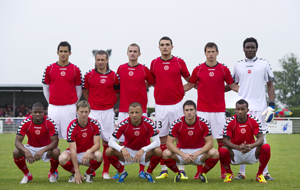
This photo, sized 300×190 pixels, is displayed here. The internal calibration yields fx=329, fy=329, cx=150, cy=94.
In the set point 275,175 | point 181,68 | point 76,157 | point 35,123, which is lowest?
point 275,175

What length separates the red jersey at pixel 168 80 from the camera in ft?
21.3

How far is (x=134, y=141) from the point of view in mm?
5816

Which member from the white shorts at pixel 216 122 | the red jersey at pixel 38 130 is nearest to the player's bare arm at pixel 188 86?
the white shorts at pixel 216 122

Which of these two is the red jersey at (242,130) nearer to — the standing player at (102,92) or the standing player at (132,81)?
the standing player at (132,81)

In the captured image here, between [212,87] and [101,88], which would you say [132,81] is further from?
[212,87]

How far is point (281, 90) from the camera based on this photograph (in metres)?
57.6

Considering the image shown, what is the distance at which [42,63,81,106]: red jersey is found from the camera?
637cm

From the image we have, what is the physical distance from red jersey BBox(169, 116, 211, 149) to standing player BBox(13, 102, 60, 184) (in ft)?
6.81

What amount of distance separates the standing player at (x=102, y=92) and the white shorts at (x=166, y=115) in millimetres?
953

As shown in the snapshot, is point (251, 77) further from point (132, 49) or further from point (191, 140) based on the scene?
point (132, 49)

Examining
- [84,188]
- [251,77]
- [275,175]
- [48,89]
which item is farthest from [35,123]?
[275,175]

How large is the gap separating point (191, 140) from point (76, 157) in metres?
2.00

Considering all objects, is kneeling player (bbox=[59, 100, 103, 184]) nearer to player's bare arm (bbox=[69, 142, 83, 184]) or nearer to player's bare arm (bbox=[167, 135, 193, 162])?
player's bare arm (bbox=[69, 142, 83, 184])

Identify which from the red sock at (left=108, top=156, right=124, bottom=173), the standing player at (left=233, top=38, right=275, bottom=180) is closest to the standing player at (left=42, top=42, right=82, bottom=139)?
the red sock at (left=108, top=156, right=124, bottom=173)
